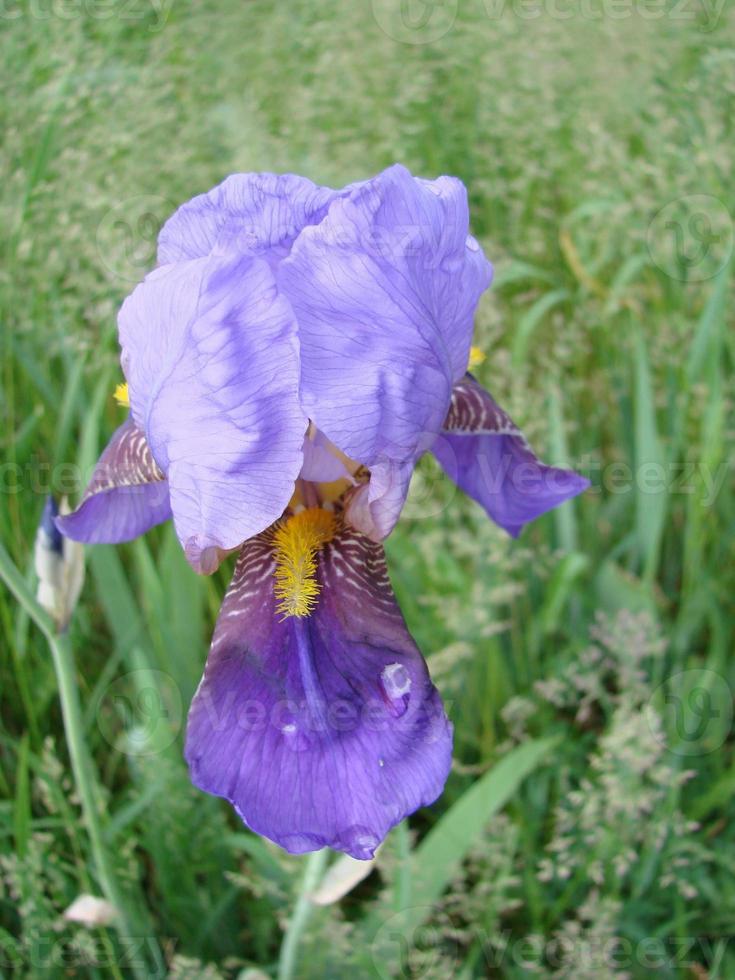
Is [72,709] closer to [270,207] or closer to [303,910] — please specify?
[303,910]

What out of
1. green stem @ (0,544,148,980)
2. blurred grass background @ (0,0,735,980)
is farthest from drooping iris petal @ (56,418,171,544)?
blurred grass background @ (0,0,735,980)

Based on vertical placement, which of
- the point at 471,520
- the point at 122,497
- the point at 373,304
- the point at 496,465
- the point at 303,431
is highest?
the point at 373,304

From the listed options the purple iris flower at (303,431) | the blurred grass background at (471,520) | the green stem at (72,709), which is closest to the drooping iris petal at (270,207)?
the purple iris flower at (303,431)

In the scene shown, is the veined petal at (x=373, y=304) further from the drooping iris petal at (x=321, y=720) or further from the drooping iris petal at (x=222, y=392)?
the drooping iris petal at (x=321, y=720)

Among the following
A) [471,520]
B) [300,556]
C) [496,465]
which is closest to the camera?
[300,556]

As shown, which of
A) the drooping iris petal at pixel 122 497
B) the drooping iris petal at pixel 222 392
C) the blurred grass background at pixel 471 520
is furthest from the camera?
the blurred grass background at pixel 471 520

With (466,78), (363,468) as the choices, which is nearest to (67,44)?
(466,78)

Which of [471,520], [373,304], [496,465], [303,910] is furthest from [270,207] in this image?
[471,520]
